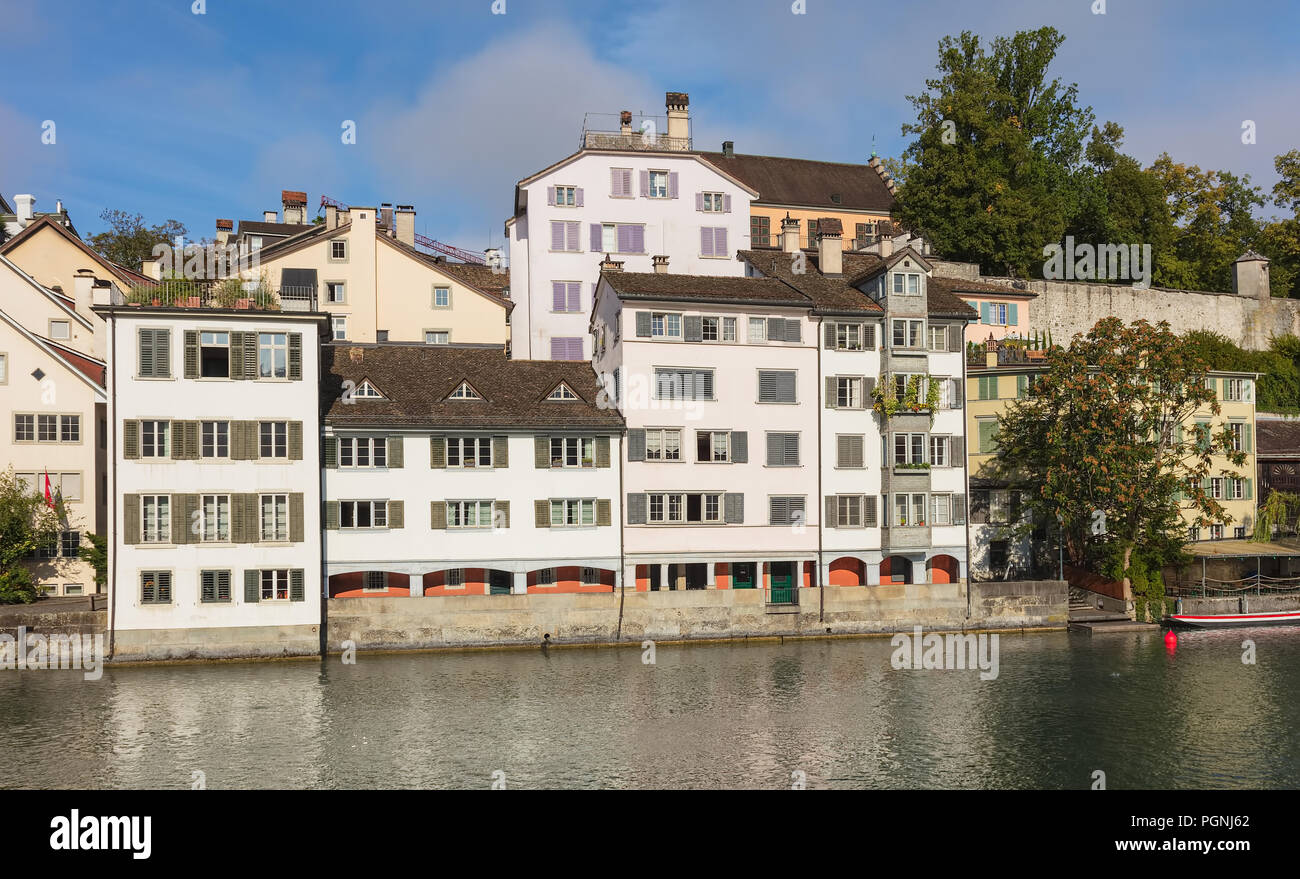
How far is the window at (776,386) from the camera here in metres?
52.8

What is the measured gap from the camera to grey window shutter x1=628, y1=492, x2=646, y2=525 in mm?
51000

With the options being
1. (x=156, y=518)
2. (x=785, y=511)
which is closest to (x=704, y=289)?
(x=785, y=511)

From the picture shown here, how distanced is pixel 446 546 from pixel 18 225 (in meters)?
52.6

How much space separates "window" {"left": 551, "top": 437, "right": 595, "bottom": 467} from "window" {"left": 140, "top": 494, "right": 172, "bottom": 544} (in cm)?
1665

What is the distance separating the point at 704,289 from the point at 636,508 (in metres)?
11.2

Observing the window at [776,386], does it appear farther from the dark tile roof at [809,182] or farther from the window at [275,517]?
the dark tile roof at [809,182]

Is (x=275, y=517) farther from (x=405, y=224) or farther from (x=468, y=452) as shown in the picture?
(x=405, y=224)

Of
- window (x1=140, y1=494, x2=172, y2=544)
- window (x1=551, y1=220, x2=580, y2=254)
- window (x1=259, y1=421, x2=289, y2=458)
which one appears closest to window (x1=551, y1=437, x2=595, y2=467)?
window (x1=259, y1=421, x2=289, y2=458)

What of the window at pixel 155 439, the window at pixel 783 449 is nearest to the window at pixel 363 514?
the window at pixel 155 439

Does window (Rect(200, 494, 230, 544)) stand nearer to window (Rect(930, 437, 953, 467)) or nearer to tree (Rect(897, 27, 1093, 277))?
window (Rect(930, 437, 953, 467))

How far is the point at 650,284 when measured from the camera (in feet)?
173

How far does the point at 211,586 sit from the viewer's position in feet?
149
